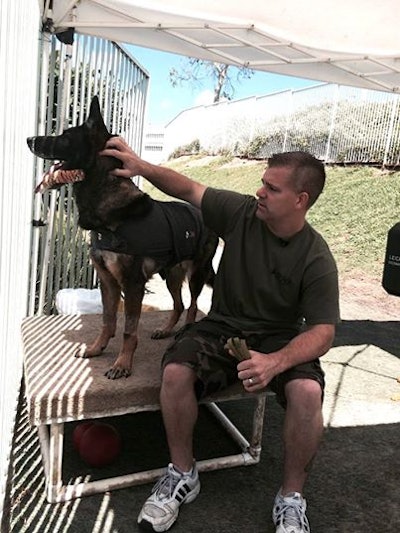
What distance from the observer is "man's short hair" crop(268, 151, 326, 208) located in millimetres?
2553

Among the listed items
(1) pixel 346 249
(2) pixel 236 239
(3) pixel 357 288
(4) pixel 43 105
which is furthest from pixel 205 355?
(1) pixel 346 249

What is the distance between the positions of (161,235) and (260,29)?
2.94 m

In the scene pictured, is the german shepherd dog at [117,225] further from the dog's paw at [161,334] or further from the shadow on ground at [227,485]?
the shadow on ground at [227,485]

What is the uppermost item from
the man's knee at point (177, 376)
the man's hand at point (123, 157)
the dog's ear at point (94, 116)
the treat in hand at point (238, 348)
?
the dog's ear at point (94, 116)

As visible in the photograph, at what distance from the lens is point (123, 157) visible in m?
2.55

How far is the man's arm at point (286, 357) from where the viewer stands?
2297 mm

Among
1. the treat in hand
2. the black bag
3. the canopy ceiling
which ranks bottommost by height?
the treat in hand

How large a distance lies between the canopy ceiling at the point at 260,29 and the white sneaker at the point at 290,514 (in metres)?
3.78

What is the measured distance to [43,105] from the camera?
4.12 metres

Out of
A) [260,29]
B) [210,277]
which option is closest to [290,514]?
[210,277]

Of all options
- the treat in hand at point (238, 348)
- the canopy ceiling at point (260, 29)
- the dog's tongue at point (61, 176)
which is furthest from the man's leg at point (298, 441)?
the canopy ceiling at point (260, 29)

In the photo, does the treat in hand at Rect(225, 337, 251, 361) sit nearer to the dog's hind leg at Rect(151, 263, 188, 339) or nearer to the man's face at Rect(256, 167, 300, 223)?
the man's face at Rect(256, 167, 300, 223)

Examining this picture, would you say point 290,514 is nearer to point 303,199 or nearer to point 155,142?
point 303,199

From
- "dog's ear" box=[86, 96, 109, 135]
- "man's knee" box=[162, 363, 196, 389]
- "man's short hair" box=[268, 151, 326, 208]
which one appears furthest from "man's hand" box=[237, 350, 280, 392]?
"dog's ear" box=[86, 96, 109, 135]
